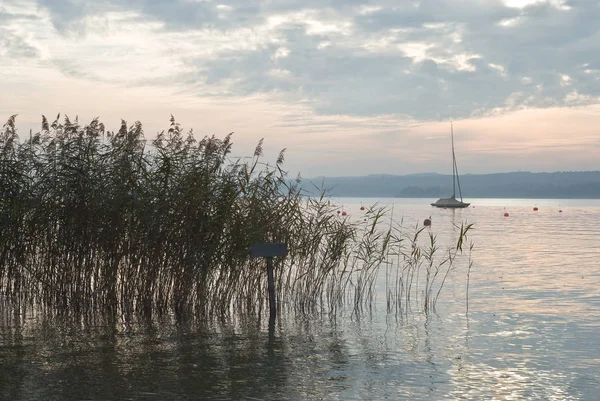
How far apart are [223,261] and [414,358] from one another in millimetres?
4958

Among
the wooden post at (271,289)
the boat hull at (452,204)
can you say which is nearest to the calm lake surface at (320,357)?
the wooden post at (271,289)

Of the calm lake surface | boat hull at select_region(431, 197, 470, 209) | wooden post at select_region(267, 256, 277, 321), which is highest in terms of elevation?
boat hull at select_region(431, 197, 470, 209)

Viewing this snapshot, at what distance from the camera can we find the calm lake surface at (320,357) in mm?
10156

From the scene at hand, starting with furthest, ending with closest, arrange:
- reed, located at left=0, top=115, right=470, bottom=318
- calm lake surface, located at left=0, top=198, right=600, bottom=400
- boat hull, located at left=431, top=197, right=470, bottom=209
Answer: boat hull, located at left=431, top=197, right=470, bottom=209 → reed, located at left=0, top=115, right=470, bottom=318 → calm lake surface, located at left=0, top=198, right=600, bottom=400

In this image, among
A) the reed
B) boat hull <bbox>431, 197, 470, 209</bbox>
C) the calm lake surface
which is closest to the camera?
the calm lake surface

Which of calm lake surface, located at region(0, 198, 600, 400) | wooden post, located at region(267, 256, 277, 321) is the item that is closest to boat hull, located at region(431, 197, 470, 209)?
calm lake surface, located at region(0, 198, 600, 400)

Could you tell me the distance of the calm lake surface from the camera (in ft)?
33.3

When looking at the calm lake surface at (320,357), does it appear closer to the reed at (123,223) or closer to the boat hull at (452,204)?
the reed at (123,223)

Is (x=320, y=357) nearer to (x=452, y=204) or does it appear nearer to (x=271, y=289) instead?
(x=271, y=289)

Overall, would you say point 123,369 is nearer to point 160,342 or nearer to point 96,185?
point 160,342

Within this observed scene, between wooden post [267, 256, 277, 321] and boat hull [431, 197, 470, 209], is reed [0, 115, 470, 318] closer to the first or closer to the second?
wooden post [267, 256, 277, 321]

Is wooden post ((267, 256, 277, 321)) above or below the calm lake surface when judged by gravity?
above

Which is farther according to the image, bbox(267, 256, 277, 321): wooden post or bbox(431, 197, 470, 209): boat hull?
bbox(431, 197, 470, 209): boat hull

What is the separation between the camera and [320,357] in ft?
40.6
